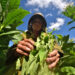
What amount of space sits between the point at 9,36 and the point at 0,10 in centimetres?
23

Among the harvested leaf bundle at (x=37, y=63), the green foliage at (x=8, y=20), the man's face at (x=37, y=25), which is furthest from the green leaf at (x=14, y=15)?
the harvested leaf bundle at (x=37, y=63)

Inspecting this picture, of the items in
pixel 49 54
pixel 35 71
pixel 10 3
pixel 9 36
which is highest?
pixel 10 3

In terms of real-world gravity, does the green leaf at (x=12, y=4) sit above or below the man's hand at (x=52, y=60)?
above

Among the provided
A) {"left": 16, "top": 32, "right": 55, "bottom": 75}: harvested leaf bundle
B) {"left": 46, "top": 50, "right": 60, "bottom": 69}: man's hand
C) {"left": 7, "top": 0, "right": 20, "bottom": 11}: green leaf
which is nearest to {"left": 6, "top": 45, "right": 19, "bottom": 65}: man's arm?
{"left": 16, "top": 32, "right": 55, "bottom": 75}: harvested leaf bundle

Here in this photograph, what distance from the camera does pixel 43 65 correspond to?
102 cm

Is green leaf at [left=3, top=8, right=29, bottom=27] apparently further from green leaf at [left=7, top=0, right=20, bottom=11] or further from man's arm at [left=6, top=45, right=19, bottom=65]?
Result: man's arm at [left=6, top=45, right=19, bottom=65]

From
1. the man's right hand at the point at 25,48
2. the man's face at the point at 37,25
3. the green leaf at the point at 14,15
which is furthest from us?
the man's face at the point at 37,25

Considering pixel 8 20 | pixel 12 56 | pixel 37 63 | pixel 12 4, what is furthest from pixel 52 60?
pixel 12 4

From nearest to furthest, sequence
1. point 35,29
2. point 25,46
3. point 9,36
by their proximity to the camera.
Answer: point 25,46 < point 9,36 < point 35,29

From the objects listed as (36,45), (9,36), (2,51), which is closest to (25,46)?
(36,45)

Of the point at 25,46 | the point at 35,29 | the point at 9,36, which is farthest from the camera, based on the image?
the point at 35,29

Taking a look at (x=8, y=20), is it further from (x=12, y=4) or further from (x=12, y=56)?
(x=12, y=56)

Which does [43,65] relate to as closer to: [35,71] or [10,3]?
[35,71]

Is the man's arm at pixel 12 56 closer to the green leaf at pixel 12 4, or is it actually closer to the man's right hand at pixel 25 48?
the man's right hand at pixel 25 48
